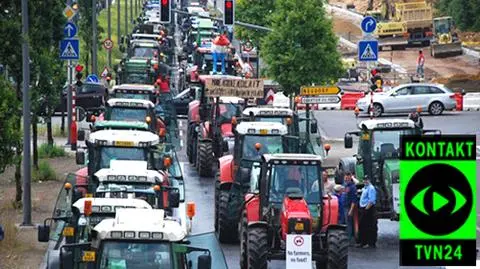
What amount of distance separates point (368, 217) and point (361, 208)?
0.81ft

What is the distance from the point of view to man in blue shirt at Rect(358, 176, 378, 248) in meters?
24.9

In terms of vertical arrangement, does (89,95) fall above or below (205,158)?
above

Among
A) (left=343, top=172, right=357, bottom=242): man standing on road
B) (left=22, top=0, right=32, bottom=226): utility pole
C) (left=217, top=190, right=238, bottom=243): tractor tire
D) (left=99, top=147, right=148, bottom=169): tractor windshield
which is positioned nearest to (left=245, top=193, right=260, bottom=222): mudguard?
(left=217, top=190, right=238, bottom=243): tractor tire

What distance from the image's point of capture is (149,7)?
113 meters

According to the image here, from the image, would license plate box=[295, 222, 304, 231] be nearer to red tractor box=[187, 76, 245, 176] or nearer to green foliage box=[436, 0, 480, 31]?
red tractor box=[187, 76, 245, 176]

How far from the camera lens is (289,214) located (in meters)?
20.4

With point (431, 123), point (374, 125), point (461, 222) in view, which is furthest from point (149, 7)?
point (461, 222)

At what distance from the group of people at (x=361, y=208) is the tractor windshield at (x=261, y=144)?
2.27 metres

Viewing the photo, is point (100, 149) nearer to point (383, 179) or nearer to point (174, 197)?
point (174, 197)

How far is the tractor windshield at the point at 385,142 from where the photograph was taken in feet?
88.0

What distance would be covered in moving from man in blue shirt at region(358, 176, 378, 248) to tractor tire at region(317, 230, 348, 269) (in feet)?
14.2

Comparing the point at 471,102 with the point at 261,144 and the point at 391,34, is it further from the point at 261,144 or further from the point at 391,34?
the point at 261,144

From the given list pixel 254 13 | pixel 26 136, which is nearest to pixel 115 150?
pixel 26 136

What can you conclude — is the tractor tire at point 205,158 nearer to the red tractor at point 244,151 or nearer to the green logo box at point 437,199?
the red tractor at point 244,151
